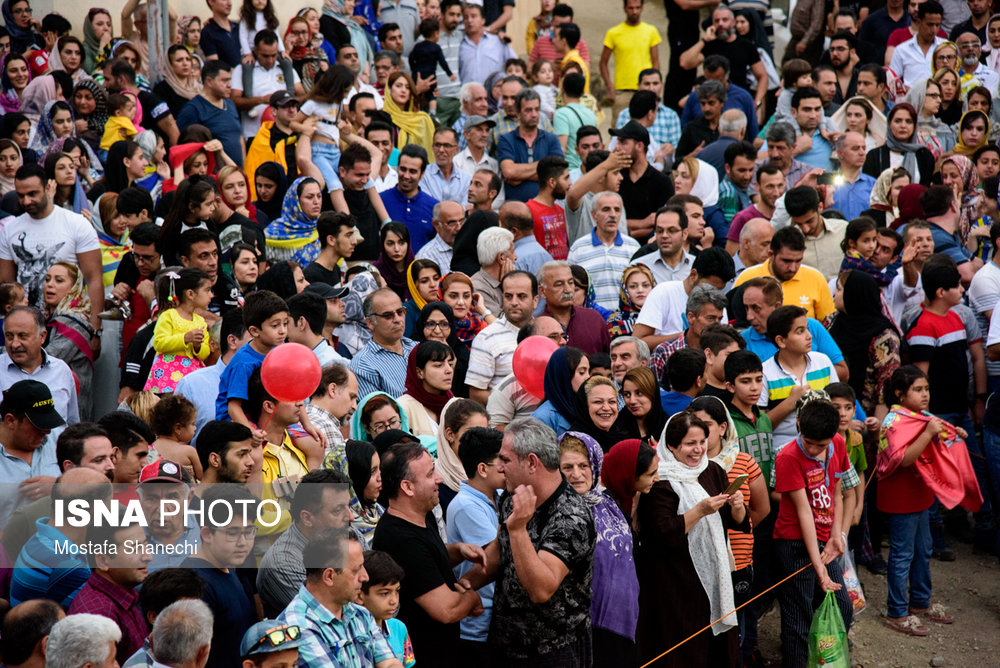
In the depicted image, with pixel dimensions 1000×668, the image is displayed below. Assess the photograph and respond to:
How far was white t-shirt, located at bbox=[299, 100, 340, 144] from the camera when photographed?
9.87m

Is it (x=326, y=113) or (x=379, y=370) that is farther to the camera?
(x=326, y=113)

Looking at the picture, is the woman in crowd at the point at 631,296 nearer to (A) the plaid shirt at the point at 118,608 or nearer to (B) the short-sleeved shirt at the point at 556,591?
(B) the short-sleeved shirt at the point at 556,591

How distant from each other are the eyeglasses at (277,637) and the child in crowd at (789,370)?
139 inches

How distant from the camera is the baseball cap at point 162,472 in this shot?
466cm

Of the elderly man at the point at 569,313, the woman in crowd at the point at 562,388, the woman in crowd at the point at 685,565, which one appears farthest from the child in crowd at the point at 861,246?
the woman in crowd at the point at 685,565

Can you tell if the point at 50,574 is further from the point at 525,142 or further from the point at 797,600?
the point at 525,142

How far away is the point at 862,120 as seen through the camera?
10.7 metres

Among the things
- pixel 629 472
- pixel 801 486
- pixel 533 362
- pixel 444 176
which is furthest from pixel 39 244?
pixel 801 486

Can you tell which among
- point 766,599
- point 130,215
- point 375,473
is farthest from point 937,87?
point 375,473

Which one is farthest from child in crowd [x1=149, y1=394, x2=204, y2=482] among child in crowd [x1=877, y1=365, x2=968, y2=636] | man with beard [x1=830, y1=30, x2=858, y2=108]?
man with beard [x1=830, y1=30, x2=858, y2=108]

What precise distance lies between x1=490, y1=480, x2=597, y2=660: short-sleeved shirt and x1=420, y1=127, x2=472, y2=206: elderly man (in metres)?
5.80

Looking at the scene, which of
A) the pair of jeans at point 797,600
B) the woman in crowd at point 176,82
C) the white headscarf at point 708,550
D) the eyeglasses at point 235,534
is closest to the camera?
the eyeglasses at point 235,534

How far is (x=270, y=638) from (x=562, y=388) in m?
2.51

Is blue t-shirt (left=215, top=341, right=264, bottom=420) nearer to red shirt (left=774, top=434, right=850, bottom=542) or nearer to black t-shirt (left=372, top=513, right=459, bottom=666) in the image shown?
black t-shirt (left=372, top=513, right=459, bottom=666)
